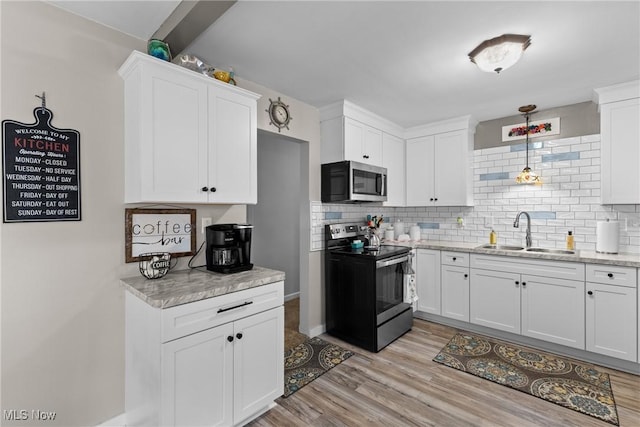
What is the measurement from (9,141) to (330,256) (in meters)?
2.59

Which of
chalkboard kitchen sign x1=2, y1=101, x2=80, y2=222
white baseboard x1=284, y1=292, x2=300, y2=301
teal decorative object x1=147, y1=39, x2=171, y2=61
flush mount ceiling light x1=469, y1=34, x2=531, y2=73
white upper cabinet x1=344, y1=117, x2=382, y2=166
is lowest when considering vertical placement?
white baseboard x1=284, y1=292, x2=300, y2=301

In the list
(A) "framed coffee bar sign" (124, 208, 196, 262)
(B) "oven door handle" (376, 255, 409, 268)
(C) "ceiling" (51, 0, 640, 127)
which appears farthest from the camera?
(B) "oven door handle" (376, 255, 409, 268)

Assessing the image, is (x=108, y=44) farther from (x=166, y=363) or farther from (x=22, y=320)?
(x=166, y=363)

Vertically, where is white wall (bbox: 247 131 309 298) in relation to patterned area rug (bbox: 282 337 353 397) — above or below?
above

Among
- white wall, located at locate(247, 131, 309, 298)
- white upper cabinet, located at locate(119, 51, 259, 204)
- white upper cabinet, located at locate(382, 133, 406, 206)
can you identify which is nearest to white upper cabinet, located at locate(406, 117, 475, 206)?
white upper cabinet, located at locate(382, 133, 406, 206)

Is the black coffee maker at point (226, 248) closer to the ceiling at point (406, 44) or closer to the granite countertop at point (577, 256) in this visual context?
the ceiling at point (406, 44)

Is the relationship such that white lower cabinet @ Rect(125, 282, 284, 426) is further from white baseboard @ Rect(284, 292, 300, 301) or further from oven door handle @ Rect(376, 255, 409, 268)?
white baseboard @ Rect(284, 292, 300, 301)

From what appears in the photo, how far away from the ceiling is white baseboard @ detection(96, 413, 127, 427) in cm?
244

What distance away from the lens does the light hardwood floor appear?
1962 millimetres

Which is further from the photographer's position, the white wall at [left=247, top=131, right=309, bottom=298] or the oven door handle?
the white wall at [left=247, top=131, right=309, bottom=298]

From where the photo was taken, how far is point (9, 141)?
5.09ft

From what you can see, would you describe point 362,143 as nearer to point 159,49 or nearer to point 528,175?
point 528,175

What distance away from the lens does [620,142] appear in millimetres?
2779

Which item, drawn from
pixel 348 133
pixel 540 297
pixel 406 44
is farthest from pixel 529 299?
pixel 406 44
